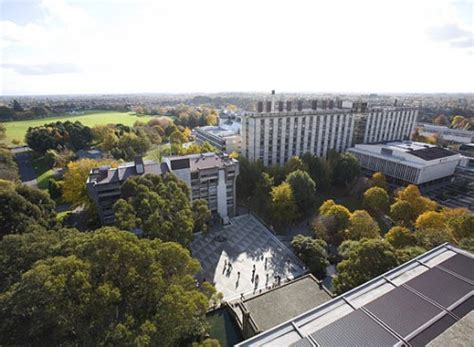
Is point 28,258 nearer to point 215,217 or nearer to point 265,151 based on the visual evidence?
point 215,217

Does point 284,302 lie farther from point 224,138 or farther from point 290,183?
point 224,138

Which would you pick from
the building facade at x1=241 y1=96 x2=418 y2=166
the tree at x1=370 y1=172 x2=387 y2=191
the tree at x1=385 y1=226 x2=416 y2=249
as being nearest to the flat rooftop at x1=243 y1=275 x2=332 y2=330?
the tree at x1=385 y1=226 x2=416 y2=249

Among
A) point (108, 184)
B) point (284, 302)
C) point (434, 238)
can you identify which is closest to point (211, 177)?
point (108, 184)

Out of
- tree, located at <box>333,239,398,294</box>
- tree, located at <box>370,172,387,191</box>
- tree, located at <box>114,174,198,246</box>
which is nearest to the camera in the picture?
tree, located at <box>333,239,398,294</box>

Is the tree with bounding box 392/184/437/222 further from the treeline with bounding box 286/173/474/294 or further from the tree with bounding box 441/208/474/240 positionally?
the tree with bounding box 441/208/474/240

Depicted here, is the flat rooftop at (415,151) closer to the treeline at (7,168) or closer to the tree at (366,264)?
the tree at (366,264)

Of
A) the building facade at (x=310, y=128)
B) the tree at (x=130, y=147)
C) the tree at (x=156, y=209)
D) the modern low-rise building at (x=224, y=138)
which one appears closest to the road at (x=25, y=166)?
the tree at (x=130, y=147)
